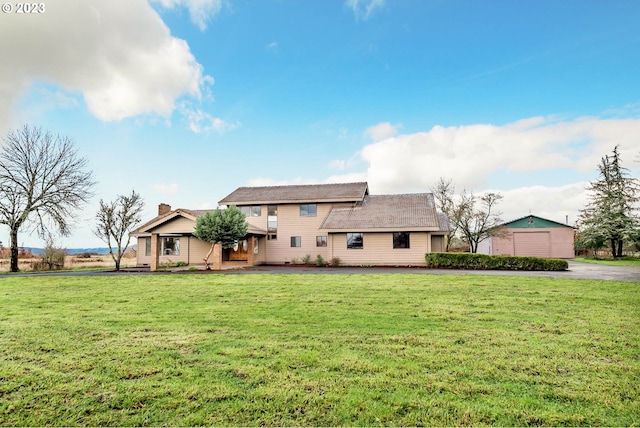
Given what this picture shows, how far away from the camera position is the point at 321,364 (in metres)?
4.12

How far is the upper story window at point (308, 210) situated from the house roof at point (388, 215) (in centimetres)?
177

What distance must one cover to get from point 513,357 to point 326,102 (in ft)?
52.9

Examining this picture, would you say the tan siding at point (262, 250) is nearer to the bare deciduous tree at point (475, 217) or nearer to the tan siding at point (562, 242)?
the bare deciduous tree at point (475, 217)

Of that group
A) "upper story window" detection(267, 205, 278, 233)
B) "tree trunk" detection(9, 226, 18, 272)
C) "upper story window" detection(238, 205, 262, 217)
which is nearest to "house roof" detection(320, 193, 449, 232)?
"upper story window" detection(267, 205, 278, 233)

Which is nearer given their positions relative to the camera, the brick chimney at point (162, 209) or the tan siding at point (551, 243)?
the brick chimney at point (162, 209)

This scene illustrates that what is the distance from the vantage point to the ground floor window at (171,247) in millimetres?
26172

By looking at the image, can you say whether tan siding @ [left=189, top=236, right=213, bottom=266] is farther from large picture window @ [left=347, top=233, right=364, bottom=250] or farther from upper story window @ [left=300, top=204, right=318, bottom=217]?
large picture window @ [left=347, top=233, right=364, bottom=250]

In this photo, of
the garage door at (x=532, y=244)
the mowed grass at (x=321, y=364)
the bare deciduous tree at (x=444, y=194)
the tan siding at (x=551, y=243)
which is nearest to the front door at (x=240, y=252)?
the bare deciduous tree at (x=444, y=194)

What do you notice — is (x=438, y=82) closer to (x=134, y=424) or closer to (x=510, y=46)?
(x=510, y=46)

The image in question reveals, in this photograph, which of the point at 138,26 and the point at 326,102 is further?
the point at 326,102

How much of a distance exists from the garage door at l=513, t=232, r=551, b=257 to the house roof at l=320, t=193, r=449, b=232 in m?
11.2

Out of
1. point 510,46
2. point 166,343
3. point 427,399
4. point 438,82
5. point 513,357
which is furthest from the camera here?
point 438,82

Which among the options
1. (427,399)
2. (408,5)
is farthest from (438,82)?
(427,399)

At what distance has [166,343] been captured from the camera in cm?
502
